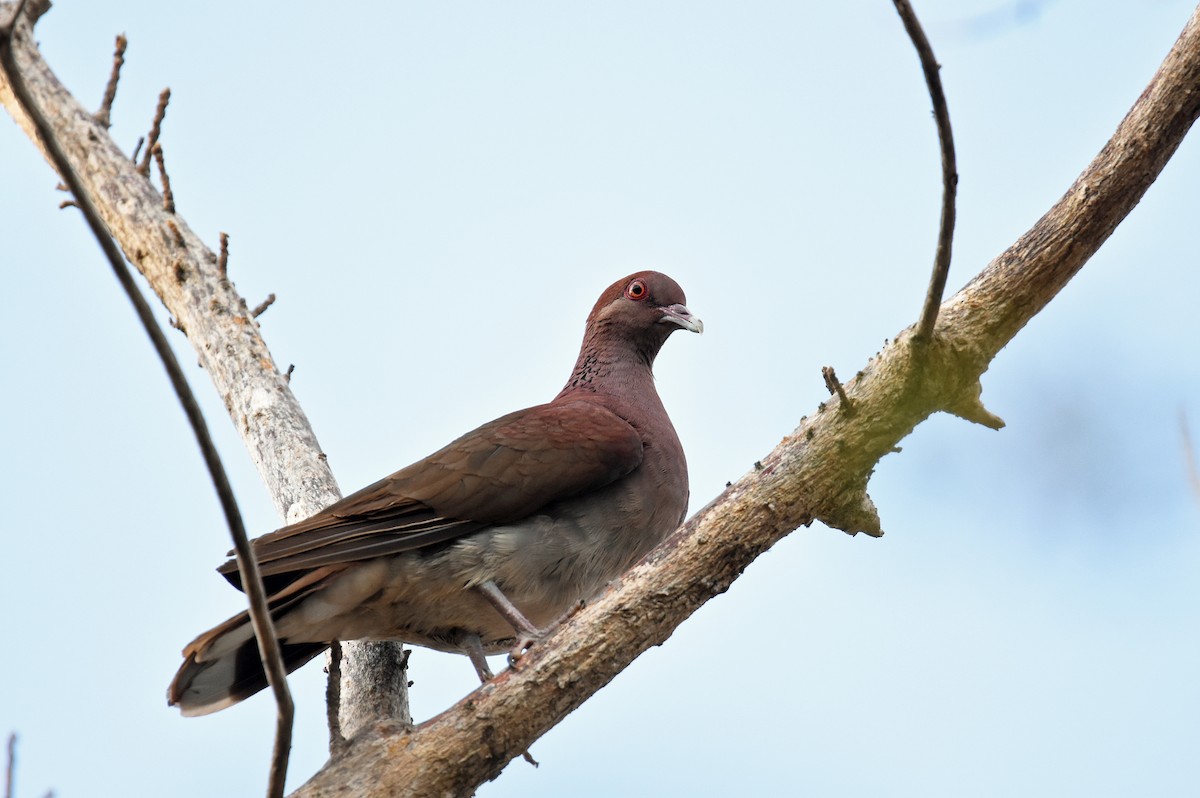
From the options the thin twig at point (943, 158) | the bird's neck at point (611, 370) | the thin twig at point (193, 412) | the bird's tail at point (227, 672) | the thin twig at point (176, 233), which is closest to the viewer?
the thin twig at point (193, 412)

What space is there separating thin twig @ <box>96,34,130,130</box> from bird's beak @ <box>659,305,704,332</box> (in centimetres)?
279

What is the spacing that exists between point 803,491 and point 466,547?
1233 millimetres

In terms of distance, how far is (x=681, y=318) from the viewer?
5.36 meters

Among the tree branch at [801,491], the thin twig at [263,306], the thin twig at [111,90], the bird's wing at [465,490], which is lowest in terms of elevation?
the tree branch at [801,491]

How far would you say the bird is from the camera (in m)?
3.74

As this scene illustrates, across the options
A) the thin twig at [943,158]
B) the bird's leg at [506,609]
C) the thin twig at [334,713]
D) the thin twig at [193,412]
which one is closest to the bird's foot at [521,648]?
the bird's leg at [506,609]

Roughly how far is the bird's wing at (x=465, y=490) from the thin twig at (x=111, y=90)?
8.99 ft

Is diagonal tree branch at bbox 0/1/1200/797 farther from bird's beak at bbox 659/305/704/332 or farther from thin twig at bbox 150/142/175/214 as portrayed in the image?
thin twig at bbox 150/142/175/214

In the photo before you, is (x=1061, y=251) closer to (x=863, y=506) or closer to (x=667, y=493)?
(x=863, y=506)

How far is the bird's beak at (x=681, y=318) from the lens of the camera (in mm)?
5324

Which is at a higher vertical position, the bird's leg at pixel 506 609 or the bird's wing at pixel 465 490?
the bird's wing at pixel 465 490

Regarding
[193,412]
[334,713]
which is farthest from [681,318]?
[193,412]

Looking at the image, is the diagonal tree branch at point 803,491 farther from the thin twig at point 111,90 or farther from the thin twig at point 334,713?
the thin twig at point 111,90

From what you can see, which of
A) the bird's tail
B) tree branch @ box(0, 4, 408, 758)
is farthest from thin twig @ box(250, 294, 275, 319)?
the bird's tail
